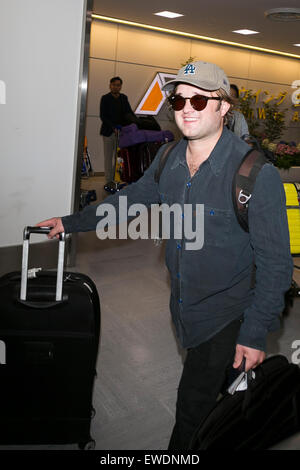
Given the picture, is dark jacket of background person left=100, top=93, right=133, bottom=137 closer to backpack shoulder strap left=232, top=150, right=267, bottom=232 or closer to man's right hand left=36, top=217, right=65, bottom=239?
man's right hand left=36, top=217, right=65, bottom=239

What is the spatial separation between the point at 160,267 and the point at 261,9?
589 centimetres

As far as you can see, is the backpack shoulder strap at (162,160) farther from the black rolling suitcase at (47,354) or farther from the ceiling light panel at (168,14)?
the ceiling light panel at (168,14)

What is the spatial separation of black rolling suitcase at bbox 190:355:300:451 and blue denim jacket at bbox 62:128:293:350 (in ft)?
0.39

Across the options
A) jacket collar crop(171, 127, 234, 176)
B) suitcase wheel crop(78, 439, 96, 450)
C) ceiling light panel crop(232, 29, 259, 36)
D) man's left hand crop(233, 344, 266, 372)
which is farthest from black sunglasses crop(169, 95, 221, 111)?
ceiling light panel crop(232, 29, 259, 36)

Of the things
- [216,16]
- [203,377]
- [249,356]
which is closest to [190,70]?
[249,356]

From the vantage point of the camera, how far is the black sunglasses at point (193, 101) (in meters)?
1.65

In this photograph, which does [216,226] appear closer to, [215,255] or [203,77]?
[215,255]

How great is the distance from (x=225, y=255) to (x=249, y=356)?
346 mm

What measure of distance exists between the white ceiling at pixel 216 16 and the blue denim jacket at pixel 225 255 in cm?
740

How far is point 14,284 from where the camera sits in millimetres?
1996

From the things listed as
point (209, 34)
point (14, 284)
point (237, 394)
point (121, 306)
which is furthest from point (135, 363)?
point (209, 34)

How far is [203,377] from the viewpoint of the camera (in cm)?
179

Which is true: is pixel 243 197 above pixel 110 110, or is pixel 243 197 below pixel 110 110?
below

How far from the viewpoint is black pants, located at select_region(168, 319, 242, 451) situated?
69.7 inches
